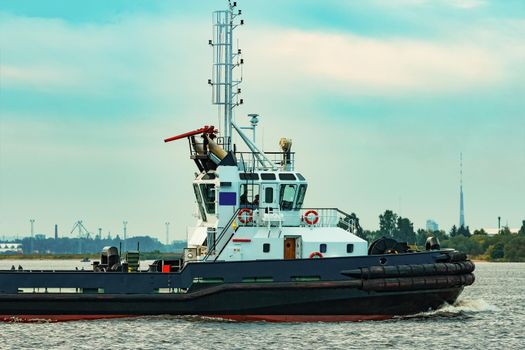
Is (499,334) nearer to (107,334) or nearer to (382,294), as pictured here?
(382,294)

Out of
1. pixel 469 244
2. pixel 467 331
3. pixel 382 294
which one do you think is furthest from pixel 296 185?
pixel 469 244

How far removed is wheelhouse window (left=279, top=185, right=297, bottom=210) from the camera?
105ft

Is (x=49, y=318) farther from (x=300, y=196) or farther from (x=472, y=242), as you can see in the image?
(x=472, y=242)

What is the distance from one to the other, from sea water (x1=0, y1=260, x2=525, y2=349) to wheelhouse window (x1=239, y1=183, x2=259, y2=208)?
11.6 ft

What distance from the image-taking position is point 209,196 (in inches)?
1276

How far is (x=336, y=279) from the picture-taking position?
99.5ft

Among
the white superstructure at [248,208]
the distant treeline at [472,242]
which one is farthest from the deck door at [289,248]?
the distant treeline at [472,242]

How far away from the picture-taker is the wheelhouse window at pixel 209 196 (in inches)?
1273

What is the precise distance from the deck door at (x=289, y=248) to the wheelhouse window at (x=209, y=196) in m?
2.44

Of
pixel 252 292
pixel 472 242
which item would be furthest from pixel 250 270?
pixel 472 242

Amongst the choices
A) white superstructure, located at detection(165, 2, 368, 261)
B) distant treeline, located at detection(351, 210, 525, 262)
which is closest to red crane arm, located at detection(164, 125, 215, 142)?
white superstructure, located at detection(165, 2, 368, 261)

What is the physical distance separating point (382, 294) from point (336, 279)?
1.44 meters

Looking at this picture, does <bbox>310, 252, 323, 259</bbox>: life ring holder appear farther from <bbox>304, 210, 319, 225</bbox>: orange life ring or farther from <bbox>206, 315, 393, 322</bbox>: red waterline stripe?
<bbox>206, 315, 393, 322</bbox>: red waterline stripe

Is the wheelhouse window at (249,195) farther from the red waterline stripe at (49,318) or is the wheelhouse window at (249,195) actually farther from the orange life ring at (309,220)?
the red waterline stripe at (49,318)
